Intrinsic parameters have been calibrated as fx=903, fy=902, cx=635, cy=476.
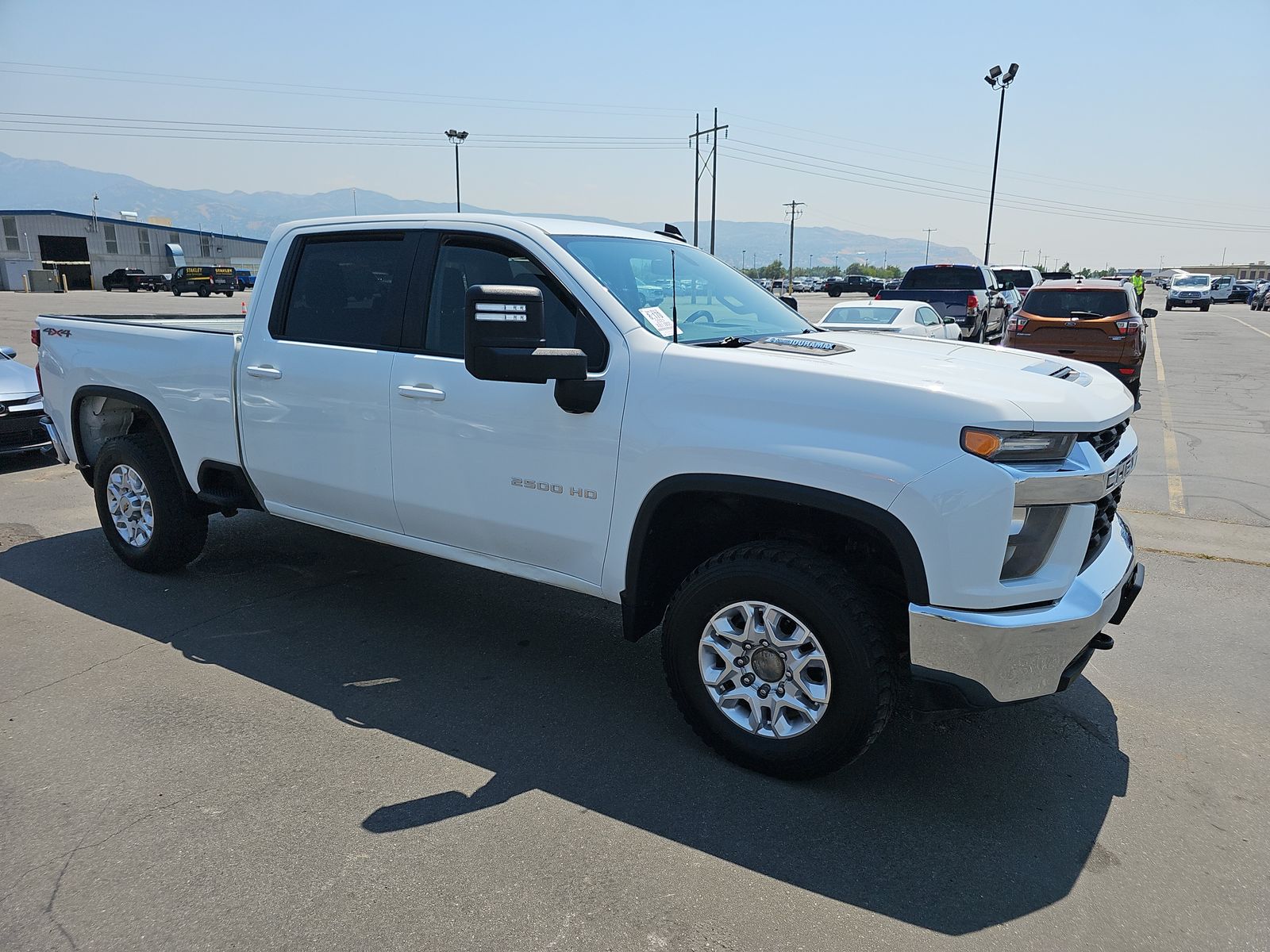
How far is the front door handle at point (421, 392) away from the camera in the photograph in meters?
3.78

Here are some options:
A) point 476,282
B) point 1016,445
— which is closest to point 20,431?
point 476,282

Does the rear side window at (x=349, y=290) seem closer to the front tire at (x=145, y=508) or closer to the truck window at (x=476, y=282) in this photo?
the truck window at (x=476, y=282)

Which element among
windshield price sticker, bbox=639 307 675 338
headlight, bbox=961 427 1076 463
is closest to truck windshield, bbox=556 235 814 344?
windshield price sticker, bbox=639 307 675 338

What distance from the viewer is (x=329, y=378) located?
4.16 meters

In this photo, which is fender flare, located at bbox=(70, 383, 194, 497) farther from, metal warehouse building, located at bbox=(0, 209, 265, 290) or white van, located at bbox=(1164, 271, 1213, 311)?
metal warehouse building, located at bbox=(0, 209, 265, 290)

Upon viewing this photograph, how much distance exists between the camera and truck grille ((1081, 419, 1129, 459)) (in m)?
2.96

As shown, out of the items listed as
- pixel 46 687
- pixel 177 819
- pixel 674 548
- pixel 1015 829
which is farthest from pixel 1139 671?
pixel 46 687

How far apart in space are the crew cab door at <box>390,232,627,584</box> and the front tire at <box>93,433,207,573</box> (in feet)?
5.99

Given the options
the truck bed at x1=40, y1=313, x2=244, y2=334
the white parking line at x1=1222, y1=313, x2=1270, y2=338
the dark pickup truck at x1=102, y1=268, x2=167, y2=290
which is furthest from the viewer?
the dark pickup truck at x1=102, y1=268, x2=167, y2=290

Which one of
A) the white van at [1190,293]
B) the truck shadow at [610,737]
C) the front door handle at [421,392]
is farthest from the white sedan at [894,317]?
the white van at [1190,293]

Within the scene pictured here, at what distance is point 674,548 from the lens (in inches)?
141

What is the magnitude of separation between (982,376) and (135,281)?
2591 inches

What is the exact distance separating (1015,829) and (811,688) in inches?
31.3

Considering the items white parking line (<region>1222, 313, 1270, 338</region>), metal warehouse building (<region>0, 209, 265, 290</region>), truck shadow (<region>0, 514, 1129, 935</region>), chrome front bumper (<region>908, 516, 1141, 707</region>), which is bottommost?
white parking line (<region>1222, 313, 1270, 338</region>)
